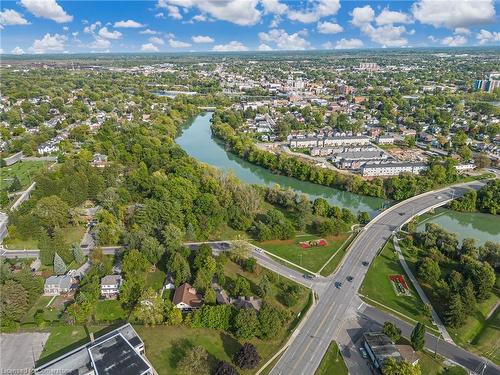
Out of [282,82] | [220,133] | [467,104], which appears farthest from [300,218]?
[282,82]

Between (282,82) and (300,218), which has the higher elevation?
(282,82)

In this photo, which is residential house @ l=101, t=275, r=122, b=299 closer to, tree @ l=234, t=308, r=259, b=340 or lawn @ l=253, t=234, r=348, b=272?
tree @ l=234, t=308, r=259, b=340

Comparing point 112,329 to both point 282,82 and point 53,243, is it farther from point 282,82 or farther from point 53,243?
point 282,82

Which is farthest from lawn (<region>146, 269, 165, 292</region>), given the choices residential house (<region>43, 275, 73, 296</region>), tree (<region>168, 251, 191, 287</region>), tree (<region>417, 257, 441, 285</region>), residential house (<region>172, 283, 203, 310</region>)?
tree (<region>417, 257, 441, 285</region>)

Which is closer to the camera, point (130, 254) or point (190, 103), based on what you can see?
point (130, 254)

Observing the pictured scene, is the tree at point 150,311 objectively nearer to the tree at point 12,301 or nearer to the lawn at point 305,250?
the tree at point 12,301

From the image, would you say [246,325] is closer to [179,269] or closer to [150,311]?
[150,311]
